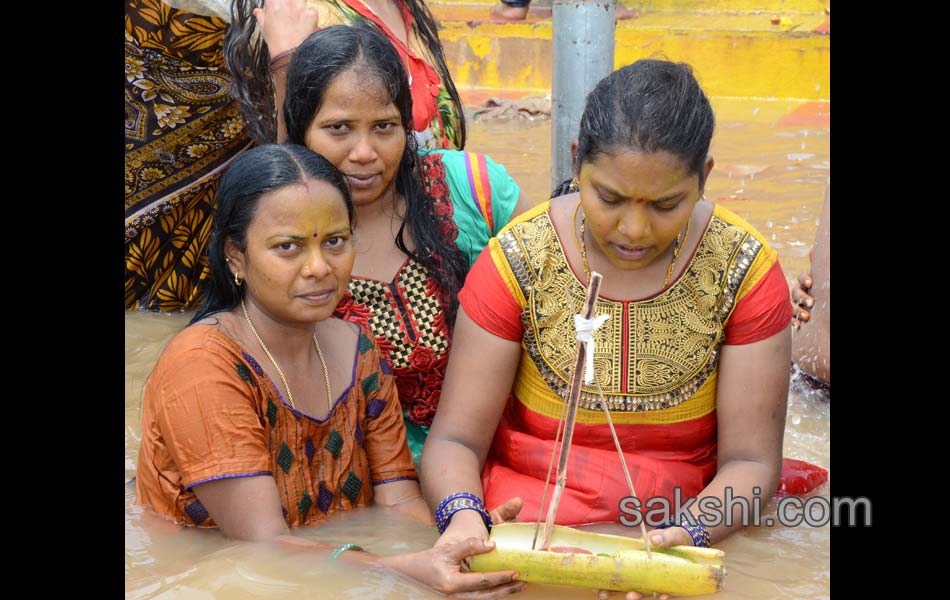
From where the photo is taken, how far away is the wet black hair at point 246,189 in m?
3.22

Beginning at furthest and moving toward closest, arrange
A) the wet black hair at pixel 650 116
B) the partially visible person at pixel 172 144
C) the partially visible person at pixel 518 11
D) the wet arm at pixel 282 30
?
1. the partially visible person at pixel 518 11
2. the partially visible person at pixel 172 144
3. the wet arm at pixel 282 30
4. the wet black hair at pixel 650 116

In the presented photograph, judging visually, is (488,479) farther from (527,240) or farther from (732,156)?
(732,156)

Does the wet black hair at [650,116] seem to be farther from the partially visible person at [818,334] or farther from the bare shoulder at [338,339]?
the partially visible person at [818,334]

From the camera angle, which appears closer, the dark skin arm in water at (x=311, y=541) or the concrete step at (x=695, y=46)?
the dark skin arm in water at (x=311, y=541)

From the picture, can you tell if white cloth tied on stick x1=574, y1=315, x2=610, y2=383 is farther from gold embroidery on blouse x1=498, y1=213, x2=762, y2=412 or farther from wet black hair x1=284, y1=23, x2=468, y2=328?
wet black hair x1=284, y1=23, x2=468, y2=328

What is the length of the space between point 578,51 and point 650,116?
1621mm

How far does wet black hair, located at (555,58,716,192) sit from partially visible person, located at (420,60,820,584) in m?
0.20

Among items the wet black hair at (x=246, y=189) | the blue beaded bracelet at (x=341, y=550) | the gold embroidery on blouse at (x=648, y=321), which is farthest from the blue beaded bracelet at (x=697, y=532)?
the wet black hair at (x=246, y=189)

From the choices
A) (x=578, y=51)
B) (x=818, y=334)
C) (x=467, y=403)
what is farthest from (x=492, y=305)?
(x=818, y=334)

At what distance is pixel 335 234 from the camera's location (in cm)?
324

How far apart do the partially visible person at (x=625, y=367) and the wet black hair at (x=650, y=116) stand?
0.64 ft

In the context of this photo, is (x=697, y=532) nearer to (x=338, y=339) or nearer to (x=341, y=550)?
(x=341, y=550)

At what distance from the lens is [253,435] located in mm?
3164

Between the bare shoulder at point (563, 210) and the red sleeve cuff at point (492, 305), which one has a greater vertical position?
the bare shoulder at point (563, 210)
